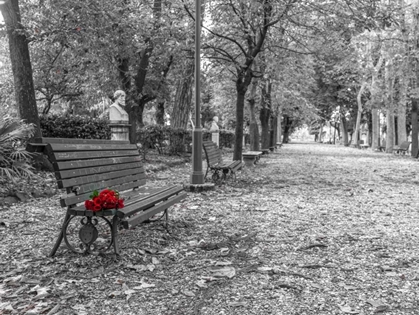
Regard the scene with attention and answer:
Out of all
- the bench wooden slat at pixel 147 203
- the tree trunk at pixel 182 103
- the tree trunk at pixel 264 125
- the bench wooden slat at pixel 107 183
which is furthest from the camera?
the tree trunk at pixel 264 125

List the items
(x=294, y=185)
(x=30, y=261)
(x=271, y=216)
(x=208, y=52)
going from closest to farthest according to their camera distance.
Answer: (x=30, y=261), (x=271, y=216), (x=294, y=185), (x=208, y=52)

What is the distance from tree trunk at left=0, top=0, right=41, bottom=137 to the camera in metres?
9.66

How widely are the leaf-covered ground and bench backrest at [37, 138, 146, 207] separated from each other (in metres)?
0.63

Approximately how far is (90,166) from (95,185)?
0.21 meters

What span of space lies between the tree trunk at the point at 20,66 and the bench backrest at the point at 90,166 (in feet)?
17.7

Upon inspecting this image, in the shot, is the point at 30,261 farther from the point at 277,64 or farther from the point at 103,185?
the point at 277,64

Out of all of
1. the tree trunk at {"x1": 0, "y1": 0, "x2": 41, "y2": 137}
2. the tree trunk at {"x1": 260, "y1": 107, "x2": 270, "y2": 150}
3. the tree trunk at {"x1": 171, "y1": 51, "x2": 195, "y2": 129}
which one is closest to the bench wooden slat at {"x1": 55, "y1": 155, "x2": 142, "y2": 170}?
the tree trunk at {"x1": 0, "y1": 0, "x2": 41, "y2": 137}

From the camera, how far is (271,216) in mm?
6281

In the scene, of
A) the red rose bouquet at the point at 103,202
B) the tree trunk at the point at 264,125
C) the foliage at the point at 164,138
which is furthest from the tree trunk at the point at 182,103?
the red rose bouquet at the point at 103,202

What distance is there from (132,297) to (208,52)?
11525 millimetres

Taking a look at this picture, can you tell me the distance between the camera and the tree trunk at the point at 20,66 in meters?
9.66

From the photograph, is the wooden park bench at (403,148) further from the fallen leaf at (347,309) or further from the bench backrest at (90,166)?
the fallen leaf at (347,309)

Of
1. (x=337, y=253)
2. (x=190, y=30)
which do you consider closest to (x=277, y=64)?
(x=190, y=30)

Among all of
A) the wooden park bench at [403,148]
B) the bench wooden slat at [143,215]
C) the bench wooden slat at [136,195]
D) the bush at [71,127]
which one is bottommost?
the wooden park bench at [403,148]
